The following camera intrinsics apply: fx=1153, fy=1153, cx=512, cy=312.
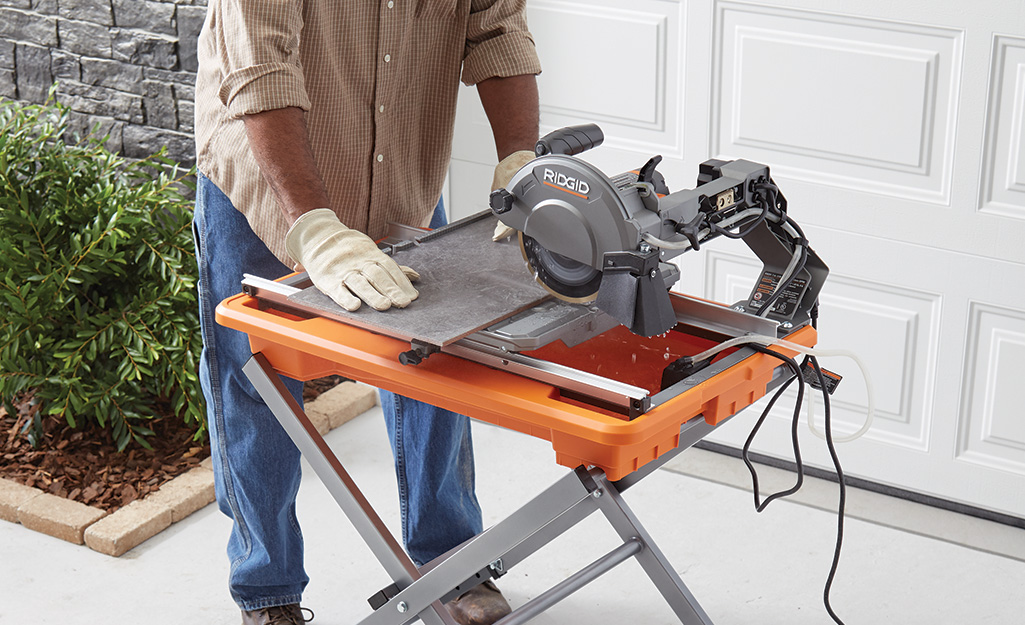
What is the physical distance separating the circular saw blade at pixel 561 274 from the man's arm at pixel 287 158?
1.50 ft

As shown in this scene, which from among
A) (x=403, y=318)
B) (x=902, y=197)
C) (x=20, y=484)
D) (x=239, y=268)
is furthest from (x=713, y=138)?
(x=20, y=484)

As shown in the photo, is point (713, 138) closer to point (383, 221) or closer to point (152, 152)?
point (383, 221)

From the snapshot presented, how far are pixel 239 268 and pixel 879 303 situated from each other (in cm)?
172

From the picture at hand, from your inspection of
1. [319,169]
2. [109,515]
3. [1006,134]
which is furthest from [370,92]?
[1006,134]

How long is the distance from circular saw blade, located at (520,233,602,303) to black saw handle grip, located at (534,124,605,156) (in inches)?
5.6

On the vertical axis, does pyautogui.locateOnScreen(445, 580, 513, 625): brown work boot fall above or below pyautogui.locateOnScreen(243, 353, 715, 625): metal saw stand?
below

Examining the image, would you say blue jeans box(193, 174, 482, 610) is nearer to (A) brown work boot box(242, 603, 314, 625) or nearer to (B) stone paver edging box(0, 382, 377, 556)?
(A) brown work boot box(242, 603, 314, 625)

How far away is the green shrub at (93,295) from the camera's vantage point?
10.8 feet

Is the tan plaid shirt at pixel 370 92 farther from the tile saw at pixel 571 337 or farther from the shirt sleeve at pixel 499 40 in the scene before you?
the tile saw at pixel 571 337

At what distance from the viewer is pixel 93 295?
136 inches

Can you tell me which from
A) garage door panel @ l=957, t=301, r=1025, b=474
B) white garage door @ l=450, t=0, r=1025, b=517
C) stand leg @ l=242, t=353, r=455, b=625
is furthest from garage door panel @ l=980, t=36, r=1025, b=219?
stand leg @ l=242, t=353, r=455, b=625

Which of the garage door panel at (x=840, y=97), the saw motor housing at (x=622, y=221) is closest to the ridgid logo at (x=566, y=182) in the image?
the saw motor housing at (x=622, y=221)

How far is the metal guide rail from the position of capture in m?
1.68

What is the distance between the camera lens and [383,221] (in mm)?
2414
